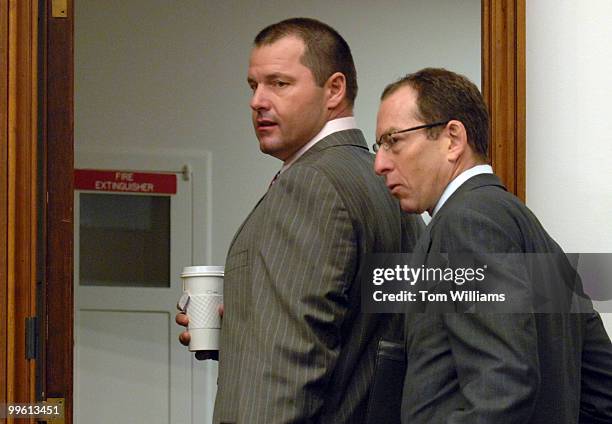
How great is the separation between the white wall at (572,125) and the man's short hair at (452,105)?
2.36 ft

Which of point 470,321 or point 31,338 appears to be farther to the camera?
point 31,338

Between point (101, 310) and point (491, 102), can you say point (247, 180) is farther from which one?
point (491, 102)

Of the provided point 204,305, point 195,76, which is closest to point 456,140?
point 204,305

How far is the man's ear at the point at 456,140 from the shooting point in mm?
2553

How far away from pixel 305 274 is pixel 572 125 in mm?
972

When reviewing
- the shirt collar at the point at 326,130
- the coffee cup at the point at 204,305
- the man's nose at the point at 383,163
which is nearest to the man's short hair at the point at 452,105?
the man's nose at the point at 383,163

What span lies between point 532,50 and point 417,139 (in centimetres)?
89

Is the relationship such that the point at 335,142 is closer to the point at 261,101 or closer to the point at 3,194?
the point at 261,101

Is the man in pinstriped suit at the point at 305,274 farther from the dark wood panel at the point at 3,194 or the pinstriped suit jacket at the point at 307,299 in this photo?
the dark wood panel at the point at 3,194

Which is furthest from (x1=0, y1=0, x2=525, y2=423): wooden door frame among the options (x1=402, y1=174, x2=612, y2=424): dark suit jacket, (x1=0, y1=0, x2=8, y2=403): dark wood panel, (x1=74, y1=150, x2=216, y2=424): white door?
(x1=74, y1=150, x2=216, y2=424): white door

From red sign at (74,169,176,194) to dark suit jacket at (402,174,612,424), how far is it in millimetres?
3284

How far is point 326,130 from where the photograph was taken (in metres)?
3.03

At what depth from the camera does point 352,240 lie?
107 inches

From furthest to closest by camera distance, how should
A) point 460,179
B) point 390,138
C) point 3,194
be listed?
1. point 3,194
2. point 390,138
3. point 460,179
